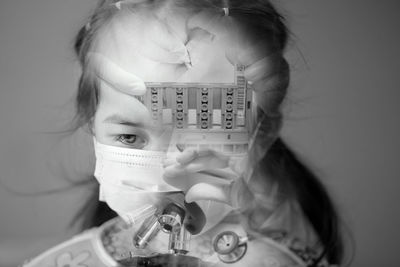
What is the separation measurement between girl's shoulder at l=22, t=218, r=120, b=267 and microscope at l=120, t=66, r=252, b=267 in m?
0.07

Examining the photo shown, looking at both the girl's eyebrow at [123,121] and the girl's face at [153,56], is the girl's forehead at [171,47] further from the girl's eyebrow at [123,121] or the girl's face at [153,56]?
the girl's eyebrow at [123,121]

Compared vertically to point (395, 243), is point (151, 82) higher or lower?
higher

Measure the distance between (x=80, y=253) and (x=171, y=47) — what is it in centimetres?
58

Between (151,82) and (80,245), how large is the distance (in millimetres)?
474

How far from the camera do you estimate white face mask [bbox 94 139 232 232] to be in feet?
3.47

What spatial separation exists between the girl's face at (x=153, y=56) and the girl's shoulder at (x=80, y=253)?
284 mm

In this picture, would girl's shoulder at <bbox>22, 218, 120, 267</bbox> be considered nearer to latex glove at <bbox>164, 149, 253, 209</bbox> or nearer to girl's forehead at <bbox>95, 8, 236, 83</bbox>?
latex glove at <bbox>164, 149, 253, 209</bbox>

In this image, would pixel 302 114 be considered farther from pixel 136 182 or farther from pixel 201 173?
pixel 136 182

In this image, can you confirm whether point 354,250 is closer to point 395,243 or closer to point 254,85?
point 395,243

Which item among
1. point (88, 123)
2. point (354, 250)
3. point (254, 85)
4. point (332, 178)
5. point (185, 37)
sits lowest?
point (354, 250)

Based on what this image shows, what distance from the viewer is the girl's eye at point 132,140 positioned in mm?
1065

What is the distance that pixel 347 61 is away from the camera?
1106 mm

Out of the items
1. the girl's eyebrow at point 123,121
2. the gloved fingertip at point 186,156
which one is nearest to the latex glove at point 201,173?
the gloved fingertip at point 186,156

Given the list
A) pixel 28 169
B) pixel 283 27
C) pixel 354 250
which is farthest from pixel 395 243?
pixel 28 169
